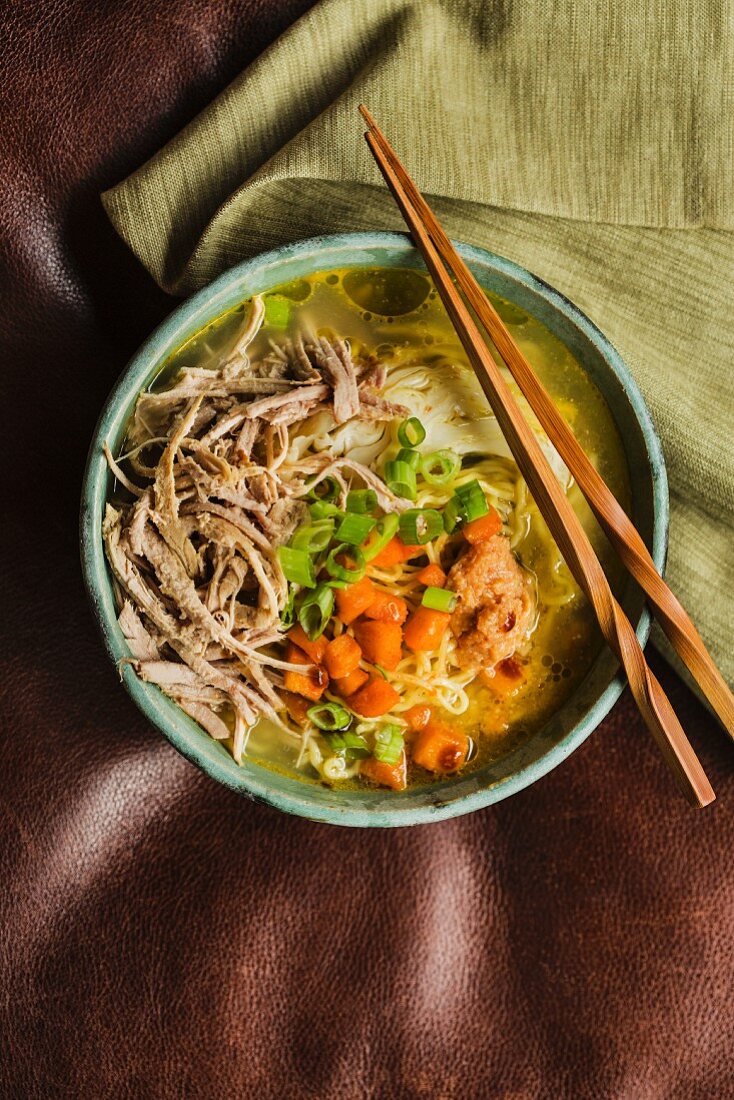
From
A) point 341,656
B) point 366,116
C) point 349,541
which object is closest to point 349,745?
point 341,656

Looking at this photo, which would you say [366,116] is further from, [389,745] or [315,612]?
[389,745]

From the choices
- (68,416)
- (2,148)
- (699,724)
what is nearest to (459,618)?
(699,724)

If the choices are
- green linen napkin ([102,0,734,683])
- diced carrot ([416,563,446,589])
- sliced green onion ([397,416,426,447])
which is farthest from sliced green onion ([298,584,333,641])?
green linen napkin ([102,0,734,683])

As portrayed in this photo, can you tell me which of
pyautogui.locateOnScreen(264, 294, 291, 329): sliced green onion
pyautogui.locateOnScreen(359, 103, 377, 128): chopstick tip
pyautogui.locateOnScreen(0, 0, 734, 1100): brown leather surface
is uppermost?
pyautogui.locateOnScreen(359, 103, 377, 128): chopstick tip

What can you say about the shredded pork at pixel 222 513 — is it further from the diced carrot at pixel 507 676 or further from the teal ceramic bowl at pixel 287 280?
the diced carrot at pixel 507 676

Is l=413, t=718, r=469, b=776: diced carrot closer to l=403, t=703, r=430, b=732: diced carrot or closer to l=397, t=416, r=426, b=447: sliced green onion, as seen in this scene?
l=403, t=703, r=430, b=732: diced carrot

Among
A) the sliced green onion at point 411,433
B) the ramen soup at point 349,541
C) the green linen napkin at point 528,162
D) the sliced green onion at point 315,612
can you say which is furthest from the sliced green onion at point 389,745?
the green linen napkin at point 528,162

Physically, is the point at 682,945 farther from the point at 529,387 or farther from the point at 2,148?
the point at 2,148
